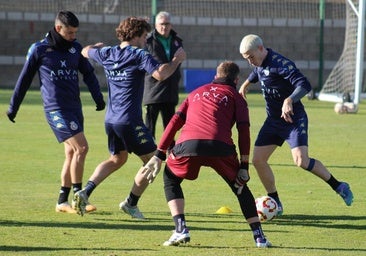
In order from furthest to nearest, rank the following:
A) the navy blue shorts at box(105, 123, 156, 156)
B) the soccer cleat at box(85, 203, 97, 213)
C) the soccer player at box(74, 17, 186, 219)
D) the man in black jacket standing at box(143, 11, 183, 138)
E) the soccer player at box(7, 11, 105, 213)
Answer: the man in black jacket standing at box(143, 11, 183, 138), the soccer cleat at box(85, 203, 97, 213), the soccer player at box(7, 11, 105, 213), the navy blue shorts at box(105, 123, 156, 156), the soccer player at box(74, 17, 186, 219)

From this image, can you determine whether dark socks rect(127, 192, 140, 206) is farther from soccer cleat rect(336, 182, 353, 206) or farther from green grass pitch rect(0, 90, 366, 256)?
soccer cleat rect(336, 182, 353, 206)

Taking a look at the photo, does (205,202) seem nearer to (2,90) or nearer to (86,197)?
(86,197)

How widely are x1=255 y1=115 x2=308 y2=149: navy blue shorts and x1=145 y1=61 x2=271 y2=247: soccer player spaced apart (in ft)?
6.26

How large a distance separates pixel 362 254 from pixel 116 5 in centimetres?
2530

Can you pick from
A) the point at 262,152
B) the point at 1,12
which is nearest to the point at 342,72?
the point at 1,12

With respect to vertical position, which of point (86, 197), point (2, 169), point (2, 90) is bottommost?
point (2, 90)

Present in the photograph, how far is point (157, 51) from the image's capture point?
48.9 feet

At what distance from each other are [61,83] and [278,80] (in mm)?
2171

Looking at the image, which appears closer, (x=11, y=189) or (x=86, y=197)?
(x=86, y=197)

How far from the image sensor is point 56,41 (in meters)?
10.1

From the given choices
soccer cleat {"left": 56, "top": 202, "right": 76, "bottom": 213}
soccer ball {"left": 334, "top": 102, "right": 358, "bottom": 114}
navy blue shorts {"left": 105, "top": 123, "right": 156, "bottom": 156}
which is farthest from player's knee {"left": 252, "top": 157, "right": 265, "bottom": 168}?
soccer ball {"left": 334, "top": 102, "right": 358, "bottom": 114}

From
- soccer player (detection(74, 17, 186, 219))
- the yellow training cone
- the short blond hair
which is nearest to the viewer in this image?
the short blond hair

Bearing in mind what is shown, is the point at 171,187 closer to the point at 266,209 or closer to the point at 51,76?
the point at 266,209

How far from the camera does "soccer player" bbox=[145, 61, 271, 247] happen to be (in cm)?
830
